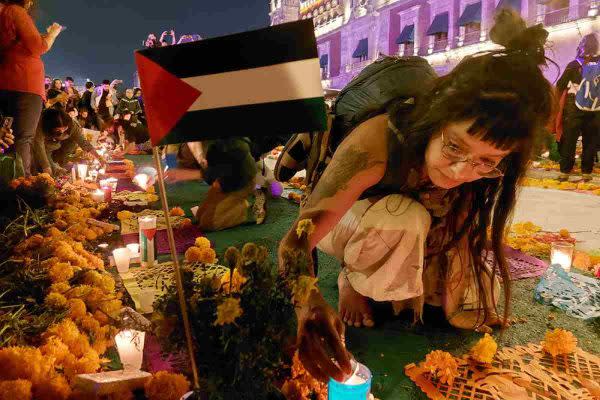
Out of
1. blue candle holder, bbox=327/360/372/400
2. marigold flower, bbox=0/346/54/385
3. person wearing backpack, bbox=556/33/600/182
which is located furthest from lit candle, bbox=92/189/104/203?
person wearing backpack, bbox=556/33/600/182

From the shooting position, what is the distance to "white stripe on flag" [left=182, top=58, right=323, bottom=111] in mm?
1150

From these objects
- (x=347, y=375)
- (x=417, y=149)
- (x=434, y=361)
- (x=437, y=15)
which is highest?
(x=437, y=15)

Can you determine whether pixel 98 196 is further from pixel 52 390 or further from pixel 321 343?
pixel 321 343

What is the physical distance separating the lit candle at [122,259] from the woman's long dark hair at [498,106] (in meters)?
1.61

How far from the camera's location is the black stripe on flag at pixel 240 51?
1.13 metres

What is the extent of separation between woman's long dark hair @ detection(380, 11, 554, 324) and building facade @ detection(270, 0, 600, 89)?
937 cm

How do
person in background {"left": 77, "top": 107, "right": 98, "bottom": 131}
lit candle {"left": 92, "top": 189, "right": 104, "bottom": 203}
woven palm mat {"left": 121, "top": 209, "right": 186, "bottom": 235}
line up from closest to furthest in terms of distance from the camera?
1. woven palm mat {"left": 121, "top": 209, "right": 186, "bottom": 235}
2. lit candle {"left": 92, "top": 189, "right": 104, "bottom": 203}
3. person in background {"left": 77, "top": 107, "right": 98, "bottom": 131}

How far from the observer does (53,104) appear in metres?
6.27

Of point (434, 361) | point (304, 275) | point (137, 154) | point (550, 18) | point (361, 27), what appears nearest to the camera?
point (304, 275)

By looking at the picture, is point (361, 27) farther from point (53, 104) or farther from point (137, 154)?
point (53, 104)

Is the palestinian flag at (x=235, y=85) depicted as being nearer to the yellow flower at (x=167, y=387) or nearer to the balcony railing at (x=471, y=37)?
the yellow flower at (x=167, y=387)

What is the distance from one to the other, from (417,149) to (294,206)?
113 inches

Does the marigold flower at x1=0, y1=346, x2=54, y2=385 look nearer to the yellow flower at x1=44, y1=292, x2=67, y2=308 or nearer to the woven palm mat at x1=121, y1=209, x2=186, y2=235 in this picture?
the yellow flower at x1=44, y1=292, x2=67, y2=308

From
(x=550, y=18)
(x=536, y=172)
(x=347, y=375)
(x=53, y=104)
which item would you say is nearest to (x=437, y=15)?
(x=550, y=18)
